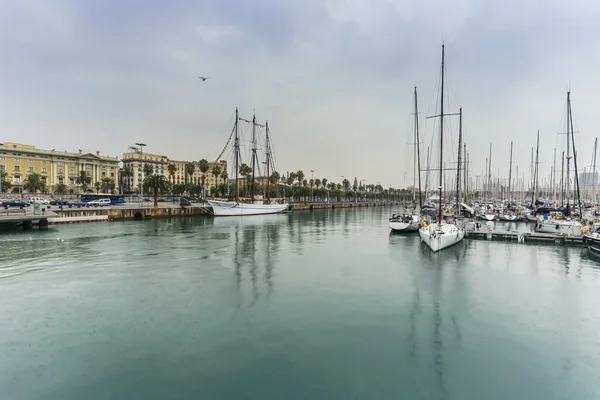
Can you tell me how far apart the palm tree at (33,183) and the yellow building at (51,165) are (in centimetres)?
624

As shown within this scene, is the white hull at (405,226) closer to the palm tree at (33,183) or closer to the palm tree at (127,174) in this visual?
the palm tree at (33,183)

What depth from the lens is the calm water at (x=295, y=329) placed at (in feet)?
31.1

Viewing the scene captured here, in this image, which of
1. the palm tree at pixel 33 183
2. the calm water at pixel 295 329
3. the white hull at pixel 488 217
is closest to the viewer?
the calm water at pixel 295 329

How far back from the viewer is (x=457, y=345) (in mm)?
12133

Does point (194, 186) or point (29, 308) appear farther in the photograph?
point (194, 186)

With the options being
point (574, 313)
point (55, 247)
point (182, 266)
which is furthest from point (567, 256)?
point (55, 247)

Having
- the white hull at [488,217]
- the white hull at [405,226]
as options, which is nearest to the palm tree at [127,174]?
the white hull at [405,226]

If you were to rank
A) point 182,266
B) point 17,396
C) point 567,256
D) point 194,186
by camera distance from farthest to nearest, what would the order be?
point 194,186, point 567,256, point 182,266, point 17,396

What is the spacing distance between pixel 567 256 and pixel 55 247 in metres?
47.9

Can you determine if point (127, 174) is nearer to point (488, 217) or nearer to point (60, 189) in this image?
point (60, 189)

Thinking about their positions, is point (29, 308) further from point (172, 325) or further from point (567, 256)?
point (567, 256)

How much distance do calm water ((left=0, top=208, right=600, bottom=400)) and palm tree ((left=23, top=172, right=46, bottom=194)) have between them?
412 feet

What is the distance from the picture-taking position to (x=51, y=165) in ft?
490

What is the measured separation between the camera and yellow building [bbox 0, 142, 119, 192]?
448 ft
